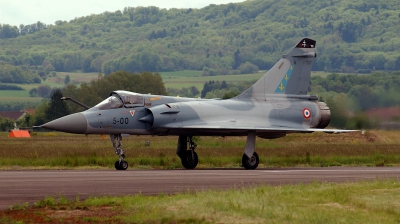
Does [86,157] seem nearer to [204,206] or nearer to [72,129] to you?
[72,129]

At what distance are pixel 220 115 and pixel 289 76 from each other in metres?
3.15

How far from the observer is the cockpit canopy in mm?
23703

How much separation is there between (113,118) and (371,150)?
1223 centimetres

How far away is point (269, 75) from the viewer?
26688 millimetres

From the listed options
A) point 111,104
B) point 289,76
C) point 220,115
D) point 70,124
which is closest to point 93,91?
point 289,76

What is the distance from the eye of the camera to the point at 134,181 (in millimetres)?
18156

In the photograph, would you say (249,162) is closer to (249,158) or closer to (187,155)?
(249,158)

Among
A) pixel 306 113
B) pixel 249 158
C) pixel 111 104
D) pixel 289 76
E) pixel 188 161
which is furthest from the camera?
pixel 289 76

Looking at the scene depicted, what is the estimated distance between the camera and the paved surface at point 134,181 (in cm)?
1559

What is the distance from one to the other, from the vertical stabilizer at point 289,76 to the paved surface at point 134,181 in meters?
4.56

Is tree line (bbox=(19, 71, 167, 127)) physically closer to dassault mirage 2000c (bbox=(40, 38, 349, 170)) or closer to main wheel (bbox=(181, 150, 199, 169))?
dassault mirage 2000c (bbox=(40, 38, 349, 170))

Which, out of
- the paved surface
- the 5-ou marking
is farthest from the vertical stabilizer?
the paved surface

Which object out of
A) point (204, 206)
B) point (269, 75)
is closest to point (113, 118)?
point (269, 75)

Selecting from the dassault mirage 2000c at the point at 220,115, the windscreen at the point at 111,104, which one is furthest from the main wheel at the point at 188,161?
the windscreen at the point at 111,104
